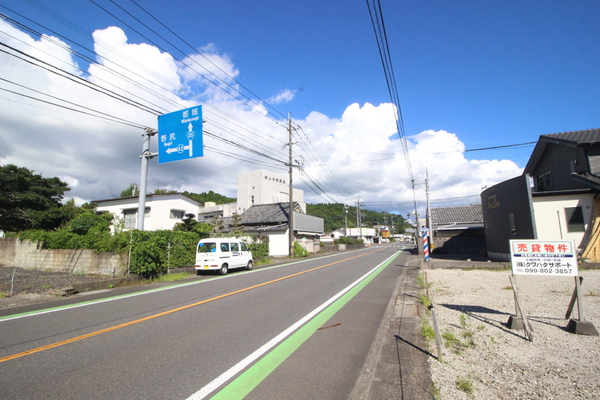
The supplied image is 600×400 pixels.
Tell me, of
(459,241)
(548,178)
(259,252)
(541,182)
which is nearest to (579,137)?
(548,178)

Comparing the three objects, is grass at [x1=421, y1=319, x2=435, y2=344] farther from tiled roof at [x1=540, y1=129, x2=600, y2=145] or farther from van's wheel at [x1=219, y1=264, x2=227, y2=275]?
tiled roof at [x1=540, y1=129, x2=600, y2=145]

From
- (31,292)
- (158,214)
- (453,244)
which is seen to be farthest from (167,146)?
(453,244)

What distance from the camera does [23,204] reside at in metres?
26.3

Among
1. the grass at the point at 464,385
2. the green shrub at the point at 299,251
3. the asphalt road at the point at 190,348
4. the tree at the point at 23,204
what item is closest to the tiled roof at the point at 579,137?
Answer: the asphalt road at the point at 190,348

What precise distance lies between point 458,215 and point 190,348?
41.1m

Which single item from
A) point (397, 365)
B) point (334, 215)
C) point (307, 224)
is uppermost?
point (334, 215)

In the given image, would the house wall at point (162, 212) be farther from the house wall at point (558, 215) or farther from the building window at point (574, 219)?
the building window at point (574, 219)

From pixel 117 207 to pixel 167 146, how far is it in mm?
21709

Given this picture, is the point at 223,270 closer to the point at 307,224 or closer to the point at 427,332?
the point at 427,332

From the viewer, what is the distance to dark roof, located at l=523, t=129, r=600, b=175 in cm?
1728

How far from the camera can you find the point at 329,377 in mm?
3709

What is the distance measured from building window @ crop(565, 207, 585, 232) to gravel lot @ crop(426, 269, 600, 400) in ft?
33.5

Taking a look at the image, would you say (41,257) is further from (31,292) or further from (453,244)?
(453,244)

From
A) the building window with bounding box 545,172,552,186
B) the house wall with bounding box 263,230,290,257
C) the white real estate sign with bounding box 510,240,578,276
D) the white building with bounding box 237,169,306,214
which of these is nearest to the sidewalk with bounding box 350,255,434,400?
the white real estate sign with bounding box 510,240,578,276
